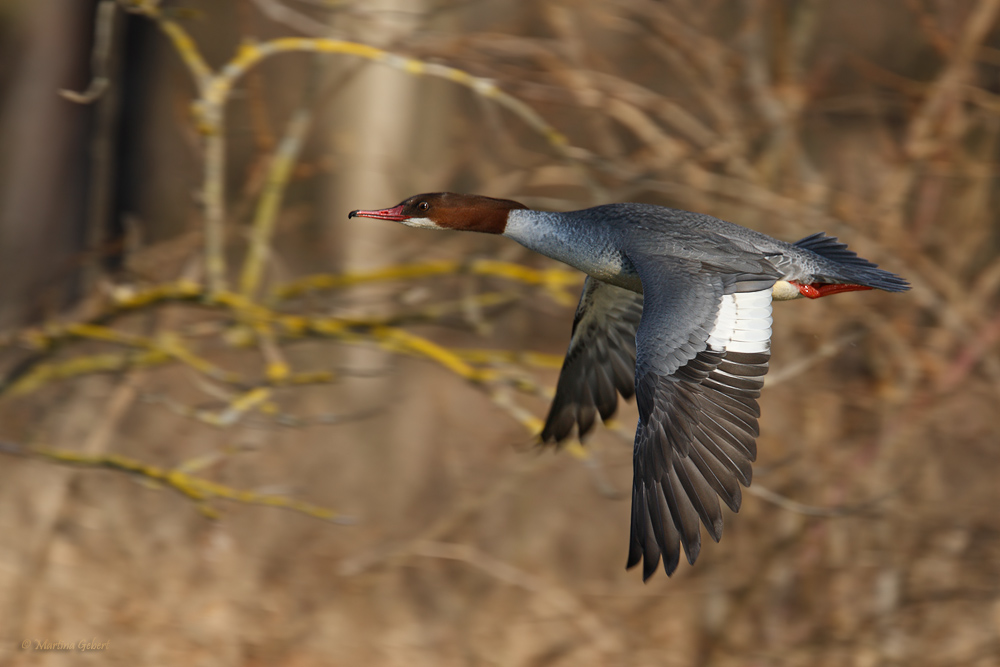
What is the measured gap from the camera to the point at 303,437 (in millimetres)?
8602

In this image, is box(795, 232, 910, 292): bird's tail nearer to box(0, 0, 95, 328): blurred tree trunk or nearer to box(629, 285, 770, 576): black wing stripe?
box(629, 285, 770, 576): black wing stripe

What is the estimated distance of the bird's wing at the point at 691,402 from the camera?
3.11 meters

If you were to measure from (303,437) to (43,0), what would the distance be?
4.08 metres

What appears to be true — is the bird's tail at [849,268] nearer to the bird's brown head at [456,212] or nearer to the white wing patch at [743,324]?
the white wing patch at [743,324]

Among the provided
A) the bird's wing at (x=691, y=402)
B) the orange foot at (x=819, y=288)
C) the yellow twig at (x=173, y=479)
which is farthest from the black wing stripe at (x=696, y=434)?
the yellow twig at (x=173, y=479)

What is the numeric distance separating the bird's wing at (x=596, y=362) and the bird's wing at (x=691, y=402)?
98 centimetres

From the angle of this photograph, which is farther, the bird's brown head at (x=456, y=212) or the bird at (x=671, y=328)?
the bird's brown head at (x=456, y=212)

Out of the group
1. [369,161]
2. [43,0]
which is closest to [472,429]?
[369,161]

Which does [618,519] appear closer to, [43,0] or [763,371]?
[763,371]

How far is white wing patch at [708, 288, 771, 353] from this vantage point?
3365 millimetres

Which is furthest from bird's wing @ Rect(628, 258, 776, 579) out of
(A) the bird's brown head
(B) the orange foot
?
(A) the bird's brown head

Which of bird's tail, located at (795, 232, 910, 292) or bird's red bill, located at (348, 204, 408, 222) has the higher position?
bird's tail, located at (795, 232, 910, 292)

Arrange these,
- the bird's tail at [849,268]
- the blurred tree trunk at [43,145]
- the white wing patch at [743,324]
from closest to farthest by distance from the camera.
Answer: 1. the white wing patch at [743,324]
2. the bird's tail at [849,268]
3. the blurred tree trunk at [43,145]

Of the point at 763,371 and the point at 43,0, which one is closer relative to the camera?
the point at 763,371
